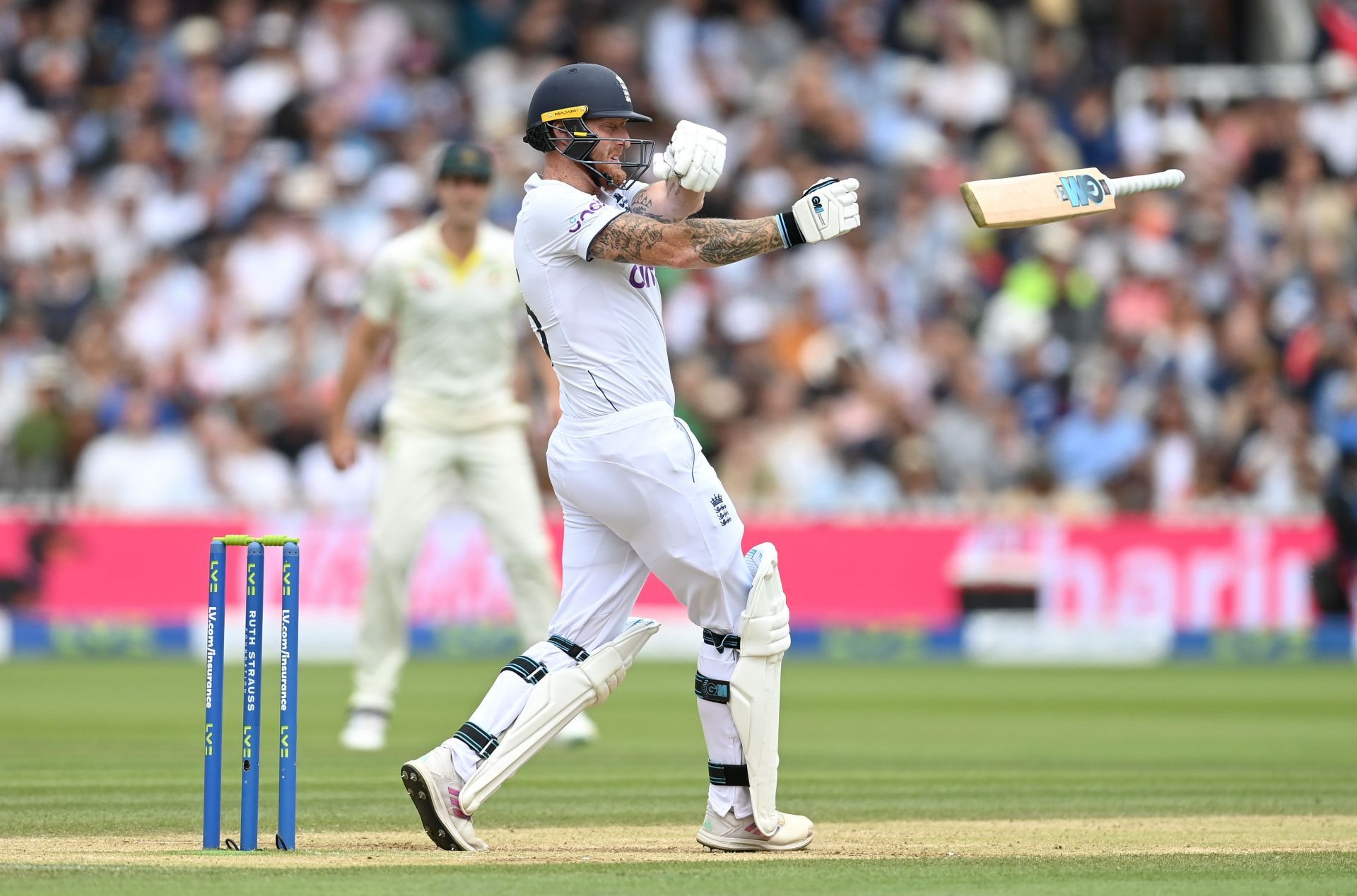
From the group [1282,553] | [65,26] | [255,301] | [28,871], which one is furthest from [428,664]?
[28,871]

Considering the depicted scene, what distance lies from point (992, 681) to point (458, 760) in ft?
24.6

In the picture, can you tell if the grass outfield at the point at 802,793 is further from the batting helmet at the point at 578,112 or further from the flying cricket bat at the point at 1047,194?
the batting helmet at the point at 578,112

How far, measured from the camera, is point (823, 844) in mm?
6066

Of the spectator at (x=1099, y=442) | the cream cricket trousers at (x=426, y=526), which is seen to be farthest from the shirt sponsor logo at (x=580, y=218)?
the spectator at (x=1099, y=442)

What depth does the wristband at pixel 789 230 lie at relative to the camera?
5.52 m

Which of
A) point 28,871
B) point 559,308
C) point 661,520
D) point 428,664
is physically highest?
point 559,308

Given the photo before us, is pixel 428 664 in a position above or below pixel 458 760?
below

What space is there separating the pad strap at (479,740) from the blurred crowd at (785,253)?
7680 mm

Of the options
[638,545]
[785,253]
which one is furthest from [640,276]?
[785,253]

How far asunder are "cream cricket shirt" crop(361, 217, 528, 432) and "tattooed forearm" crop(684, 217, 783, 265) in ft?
11.7

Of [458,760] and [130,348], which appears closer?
[458,760]

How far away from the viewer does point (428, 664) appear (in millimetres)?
13898

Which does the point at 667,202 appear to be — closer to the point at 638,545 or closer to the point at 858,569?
the point at 638,545

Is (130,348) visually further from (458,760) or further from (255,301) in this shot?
(458,760)
